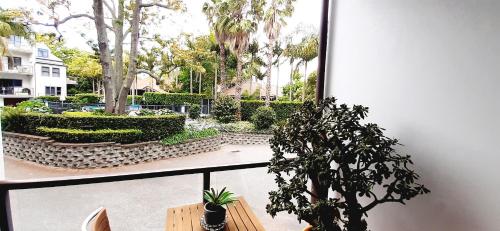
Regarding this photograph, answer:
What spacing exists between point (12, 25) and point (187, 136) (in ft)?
18.8

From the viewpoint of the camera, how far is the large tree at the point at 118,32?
24.8 feet

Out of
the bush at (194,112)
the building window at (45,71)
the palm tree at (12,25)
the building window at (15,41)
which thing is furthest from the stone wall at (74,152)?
the building window at (45,71)

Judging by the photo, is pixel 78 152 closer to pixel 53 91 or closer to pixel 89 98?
pixel 53 91

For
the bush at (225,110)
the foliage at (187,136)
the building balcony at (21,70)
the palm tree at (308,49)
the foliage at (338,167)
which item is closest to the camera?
the foliage at (338,167)

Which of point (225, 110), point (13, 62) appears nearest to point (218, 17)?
point (225, 110)

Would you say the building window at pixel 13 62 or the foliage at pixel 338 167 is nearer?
the foliage at pixel 338 167

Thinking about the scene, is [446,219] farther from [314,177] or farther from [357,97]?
[357,97]

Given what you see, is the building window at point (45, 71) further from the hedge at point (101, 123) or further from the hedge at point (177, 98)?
the hedge at point (101, 123)

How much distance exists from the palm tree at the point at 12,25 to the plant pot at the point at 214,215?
8092 millimetres

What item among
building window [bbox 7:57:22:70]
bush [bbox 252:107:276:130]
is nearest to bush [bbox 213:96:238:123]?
bush [bbox 252:107:276:130]

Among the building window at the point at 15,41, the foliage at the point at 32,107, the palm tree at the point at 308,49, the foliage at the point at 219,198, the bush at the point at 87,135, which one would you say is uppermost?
the palm tree at the point at 308,49

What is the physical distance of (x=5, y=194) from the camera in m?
1.43

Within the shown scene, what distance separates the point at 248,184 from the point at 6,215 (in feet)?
11.0

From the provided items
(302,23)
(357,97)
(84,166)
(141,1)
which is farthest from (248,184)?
(302,23)
